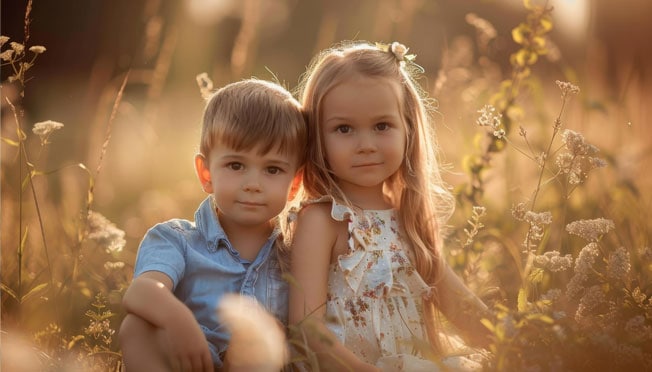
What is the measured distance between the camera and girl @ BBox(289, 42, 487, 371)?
9.28 feet

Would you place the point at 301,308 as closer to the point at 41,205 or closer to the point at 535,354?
the point at 535,354

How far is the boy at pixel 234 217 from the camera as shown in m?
2.66

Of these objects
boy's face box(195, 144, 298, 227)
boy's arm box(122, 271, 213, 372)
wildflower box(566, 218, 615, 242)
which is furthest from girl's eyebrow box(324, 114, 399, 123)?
boy's arm box(122, 271, 213, 372)

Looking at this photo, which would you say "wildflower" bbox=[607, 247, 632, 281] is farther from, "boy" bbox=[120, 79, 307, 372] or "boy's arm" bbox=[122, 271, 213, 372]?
"boy's arm" bbox=[122, 271, 213, 372]

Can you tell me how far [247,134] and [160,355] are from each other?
77 centimetres

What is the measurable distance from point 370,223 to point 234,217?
53cm

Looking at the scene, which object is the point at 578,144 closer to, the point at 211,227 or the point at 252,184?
the point at 252,184

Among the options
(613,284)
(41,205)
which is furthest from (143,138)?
(613,284)

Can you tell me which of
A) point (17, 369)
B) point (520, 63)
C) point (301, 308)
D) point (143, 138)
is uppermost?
point (520, 63)

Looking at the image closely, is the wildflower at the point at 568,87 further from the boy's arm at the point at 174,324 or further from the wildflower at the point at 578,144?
the boy's arm at the point at 174,324

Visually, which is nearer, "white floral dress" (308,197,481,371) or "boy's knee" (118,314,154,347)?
"boy's knee" (118,314,154,347)

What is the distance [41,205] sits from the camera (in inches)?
155

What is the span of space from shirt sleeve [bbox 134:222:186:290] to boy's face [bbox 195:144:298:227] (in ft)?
0.61

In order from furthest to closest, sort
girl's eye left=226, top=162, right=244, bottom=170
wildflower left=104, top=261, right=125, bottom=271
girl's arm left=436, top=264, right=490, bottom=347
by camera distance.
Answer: girl's arm left=436, top=264, right=490, bottom=347, wildflower left=104, top=261, right=125, bottom=271, girl's eye left=226, top=162, right=244, bottom=170
